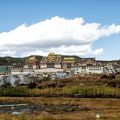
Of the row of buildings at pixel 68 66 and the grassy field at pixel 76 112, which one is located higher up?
the row of buildings at pixel 68 66

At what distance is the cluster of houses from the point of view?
4370 inches

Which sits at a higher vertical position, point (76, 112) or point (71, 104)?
point (71, 104)

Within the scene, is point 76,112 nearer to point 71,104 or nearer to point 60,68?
point 71,104

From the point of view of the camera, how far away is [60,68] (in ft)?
391

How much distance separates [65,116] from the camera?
29938mm

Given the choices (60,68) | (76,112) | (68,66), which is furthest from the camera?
(68,66)

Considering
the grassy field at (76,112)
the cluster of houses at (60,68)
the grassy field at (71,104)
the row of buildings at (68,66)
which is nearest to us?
the grassy field at (76,112)

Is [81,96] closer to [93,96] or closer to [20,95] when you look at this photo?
[93,96]

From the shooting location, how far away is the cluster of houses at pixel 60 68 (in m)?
111

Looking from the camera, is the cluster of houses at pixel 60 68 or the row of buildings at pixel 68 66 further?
the row of buildings at pixel 68 66

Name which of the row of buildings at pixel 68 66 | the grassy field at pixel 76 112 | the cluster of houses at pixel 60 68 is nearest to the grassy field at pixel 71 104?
the grassy field at pixel 76 112

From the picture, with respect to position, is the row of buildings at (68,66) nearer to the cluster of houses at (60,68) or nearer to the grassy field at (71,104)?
the cluster of houses at (60,68)

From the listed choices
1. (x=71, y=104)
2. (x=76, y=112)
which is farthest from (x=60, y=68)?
(x=76, y=112)

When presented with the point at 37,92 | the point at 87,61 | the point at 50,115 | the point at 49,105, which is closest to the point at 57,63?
the point at 87,61
